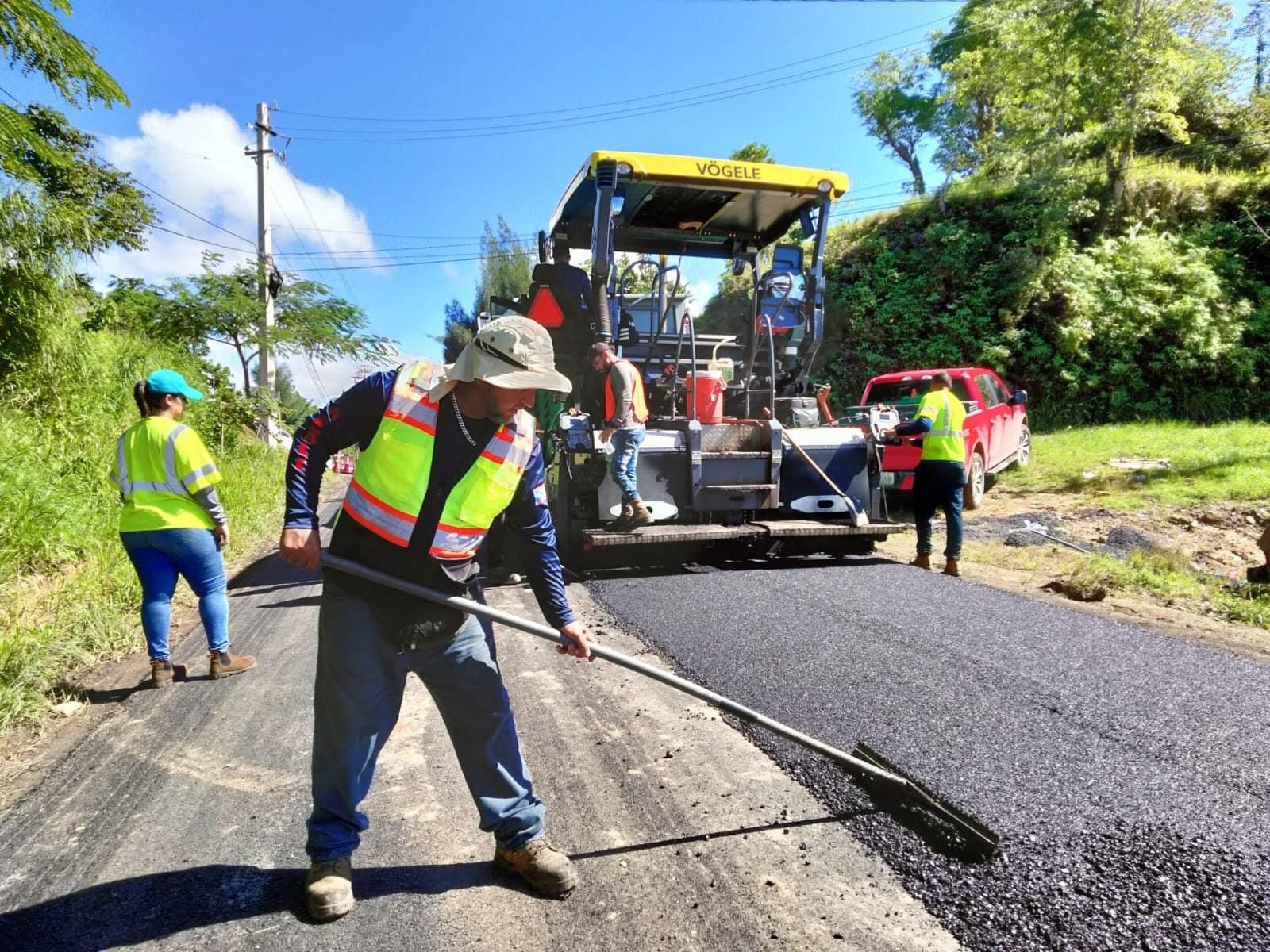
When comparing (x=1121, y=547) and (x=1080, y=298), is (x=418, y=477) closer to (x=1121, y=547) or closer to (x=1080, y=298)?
(x=1121, y=547)

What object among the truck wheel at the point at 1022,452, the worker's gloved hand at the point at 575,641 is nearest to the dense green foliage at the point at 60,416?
the worker's gloved hand at the point at 575,641

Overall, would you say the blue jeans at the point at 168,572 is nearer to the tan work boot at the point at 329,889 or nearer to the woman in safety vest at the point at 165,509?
the woman in safety vest at the point at 165,509

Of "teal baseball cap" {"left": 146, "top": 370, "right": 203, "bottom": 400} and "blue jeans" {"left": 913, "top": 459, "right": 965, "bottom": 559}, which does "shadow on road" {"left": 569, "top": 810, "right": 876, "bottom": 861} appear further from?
"blue jeans" {"left": 913, "top": 459, "right": 965, "bottom": 559}

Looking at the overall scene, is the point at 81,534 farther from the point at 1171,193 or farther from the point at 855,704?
the point at 1171,193

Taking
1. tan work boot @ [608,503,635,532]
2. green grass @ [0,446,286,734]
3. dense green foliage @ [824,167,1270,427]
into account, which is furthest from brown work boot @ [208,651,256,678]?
dense green foliage @ [824,167,1270,427]

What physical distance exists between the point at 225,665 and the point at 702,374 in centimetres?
411

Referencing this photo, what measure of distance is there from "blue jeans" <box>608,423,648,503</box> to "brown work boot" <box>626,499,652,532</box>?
46 millimetres

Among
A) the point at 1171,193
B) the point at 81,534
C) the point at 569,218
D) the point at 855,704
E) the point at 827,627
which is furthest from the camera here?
the point at 1171,193

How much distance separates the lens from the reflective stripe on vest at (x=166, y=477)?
3.76 meters

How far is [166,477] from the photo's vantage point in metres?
3.78

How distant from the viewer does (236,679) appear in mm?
4078

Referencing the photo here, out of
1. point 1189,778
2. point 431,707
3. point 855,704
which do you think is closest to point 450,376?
point 431,707

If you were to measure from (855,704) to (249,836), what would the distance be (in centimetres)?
231

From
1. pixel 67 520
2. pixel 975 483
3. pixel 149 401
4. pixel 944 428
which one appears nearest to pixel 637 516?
pixel 944 428
